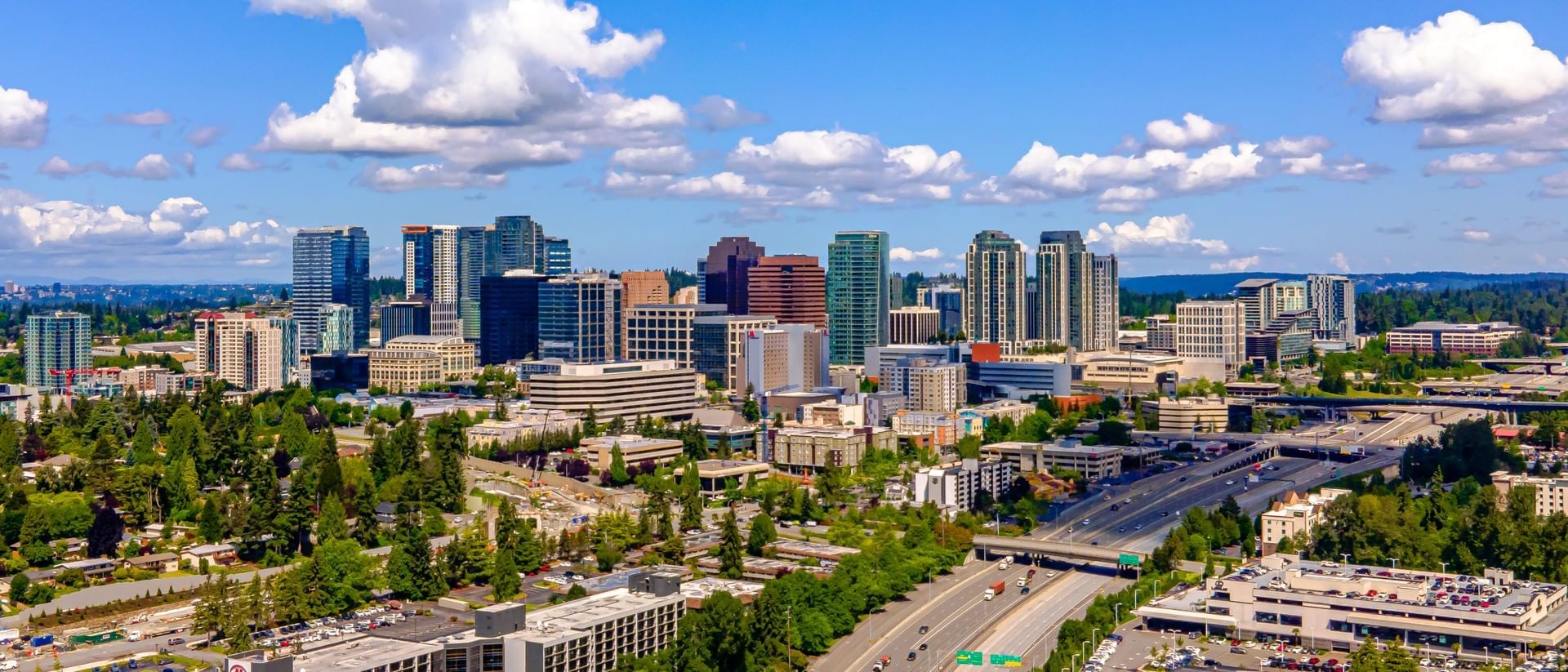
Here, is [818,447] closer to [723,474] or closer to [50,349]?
[723,474]

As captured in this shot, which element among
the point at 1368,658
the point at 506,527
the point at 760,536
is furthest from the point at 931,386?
the point at 1368,658

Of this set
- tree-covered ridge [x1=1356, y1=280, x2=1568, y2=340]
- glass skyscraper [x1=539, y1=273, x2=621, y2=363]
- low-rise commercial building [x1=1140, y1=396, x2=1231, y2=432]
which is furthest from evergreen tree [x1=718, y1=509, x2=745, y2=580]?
tree-covered ridge [x1=1356, y1=280, x2=1568, y2=340]

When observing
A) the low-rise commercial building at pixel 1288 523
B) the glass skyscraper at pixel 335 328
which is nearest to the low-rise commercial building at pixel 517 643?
the low-rise commercial building at pixel 1288 523

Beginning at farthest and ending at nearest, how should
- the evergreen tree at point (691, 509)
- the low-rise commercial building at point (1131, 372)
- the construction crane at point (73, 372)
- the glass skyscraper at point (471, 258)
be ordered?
the glass skyscraper at point (471, 258), the low-rise commercial building at point (1131, 372), the construction crane at point (73, 372), the evergreen tree at point (691, 509)

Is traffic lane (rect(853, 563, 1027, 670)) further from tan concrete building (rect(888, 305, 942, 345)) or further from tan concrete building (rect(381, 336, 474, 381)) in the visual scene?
tan concrete building (rect(888, 305, 942, 345))

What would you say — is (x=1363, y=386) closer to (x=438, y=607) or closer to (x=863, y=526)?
(x=863, y=526)

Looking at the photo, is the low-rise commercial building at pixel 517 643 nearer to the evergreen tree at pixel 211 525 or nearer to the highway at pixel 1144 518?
the highway at pixel 1144 518

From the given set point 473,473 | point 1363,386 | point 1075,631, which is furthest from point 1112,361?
point 1075,631
